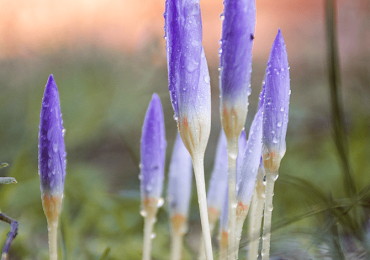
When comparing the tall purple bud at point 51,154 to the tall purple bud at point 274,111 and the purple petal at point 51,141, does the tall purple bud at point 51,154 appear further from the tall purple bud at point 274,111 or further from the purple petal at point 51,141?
the tall purple bud at point 274,111

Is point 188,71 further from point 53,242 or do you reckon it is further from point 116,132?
point 116,132

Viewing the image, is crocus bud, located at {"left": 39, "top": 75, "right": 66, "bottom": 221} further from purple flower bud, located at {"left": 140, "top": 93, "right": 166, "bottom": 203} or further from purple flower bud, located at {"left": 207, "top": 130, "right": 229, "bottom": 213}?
purple flower bud, located at {"left": 207, "top": 130, "right": 229, "bottom": 213}

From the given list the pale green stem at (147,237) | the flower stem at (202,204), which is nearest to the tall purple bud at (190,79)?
the flower stem at (202,204)

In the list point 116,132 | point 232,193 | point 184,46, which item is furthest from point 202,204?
point 116,132

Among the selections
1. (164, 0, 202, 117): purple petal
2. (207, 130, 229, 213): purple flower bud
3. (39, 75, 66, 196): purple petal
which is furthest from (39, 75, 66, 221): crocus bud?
(207, 130, 229, 213): purple flower bud

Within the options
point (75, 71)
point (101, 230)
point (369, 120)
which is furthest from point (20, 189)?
point (369, 120)

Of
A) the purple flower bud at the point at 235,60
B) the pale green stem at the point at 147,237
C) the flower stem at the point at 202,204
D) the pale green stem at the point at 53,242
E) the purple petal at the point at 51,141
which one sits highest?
the purple flower bud at the point at 235,60

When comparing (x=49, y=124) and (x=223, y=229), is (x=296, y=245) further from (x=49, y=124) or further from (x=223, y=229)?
(x=49, y=124)
